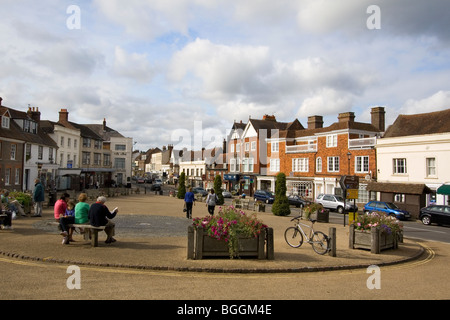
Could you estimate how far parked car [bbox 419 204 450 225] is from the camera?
79.6 ft

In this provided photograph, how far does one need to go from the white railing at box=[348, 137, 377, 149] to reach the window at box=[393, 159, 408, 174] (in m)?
3.16

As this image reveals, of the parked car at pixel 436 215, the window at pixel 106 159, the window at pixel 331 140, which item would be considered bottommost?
the parked car at pixel 436 215

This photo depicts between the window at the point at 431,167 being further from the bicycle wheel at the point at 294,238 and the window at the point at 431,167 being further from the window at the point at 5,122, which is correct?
the window at the point at 5,122

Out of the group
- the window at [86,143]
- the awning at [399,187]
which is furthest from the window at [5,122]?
the awning at [399,187]

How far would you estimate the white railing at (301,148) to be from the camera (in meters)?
44.9

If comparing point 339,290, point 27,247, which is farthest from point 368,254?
point 27,247

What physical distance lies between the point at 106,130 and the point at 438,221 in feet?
213

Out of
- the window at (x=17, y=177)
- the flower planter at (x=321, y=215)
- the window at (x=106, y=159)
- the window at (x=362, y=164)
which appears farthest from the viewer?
the window at (x=106, y=159)

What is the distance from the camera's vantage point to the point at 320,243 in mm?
10984

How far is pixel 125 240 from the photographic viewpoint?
12.1 meters

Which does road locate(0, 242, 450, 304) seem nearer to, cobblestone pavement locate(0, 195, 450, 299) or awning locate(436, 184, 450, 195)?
cobblestone pavement locate(0, 195, 450, 299)

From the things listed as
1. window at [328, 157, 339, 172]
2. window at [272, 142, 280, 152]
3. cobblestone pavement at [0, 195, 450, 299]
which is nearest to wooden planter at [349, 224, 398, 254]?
cobblestone pavement at [0, 195, 450, 299]

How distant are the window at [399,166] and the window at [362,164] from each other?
142 inches

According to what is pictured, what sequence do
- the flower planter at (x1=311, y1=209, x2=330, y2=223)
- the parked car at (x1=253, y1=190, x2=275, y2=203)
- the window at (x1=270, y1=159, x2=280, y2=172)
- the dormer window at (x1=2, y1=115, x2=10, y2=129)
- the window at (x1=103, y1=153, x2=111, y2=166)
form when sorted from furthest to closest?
1. the window at (x1=103, y1=153, x2=111, y2=166)
2. the window at (x1=270, y1=159, x2=280, y2=172)
3. the parked car at (x1=253, y1=190, x2=275, y2=203)
4. the dormer window at (x1=2, y1=115, x2=10, y2=129)
5. the flower planter at (x1=311, y1=209, x2=330, y2=223)
